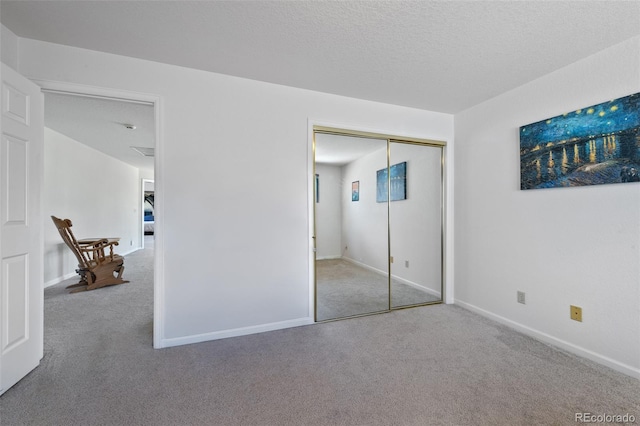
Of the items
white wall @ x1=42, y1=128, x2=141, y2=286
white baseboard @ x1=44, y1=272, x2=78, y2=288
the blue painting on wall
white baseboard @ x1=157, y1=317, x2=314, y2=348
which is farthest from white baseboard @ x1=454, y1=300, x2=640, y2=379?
white wall @ x1=42, y1=128, x2=141, y2=286

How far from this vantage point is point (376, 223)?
325 cm

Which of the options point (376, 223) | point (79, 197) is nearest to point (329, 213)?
point (376, 223)

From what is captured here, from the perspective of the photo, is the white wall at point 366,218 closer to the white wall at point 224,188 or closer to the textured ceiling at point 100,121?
the white wall at point 224,188

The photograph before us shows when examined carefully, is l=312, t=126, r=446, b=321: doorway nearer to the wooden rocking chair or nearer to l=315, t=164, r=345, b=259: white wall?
l=315, t=164, r=345, b=259: white wall

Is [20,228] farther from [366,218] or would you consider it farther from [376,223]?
[376,223]

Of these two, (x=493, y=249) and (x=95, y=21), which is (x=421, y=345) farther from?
(x=95, y=21)

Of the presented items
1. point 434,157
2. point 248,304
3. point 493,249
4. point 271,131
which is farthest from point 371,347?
point 434,157

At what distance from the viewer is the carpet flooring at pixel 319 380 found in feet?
5.03

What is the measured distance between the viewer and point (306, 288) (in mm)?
2752

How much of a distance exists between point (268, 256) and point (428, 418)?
5.68ft

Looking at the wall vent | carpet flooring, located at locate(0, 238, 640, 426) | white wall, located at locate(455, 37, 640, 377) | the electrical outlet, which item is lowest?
carpet flooring, located at locate(0, 238, 640, 426)

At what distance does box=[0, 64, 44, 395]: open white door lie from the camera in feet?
5.57

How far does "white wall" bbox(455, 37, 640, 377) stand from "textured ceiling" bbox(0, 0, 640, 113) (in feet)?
0.93

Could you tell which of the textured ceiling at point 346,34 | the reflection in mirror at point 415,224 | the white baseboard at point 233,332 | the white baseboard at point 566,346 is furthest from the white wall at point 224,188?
the white baseboard at point 566,346
